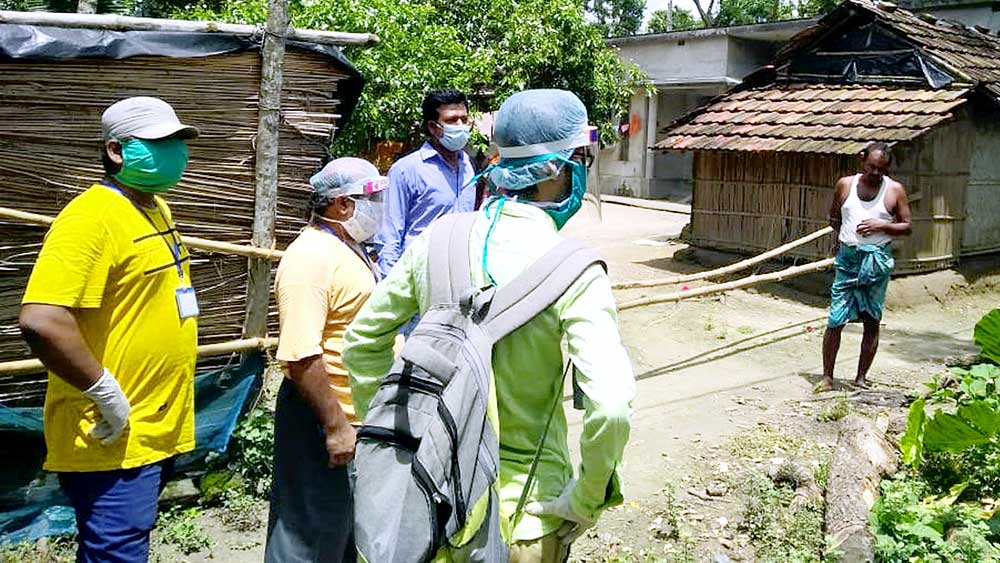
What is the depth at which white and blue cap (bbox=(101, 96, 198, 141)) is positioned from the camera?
2.94 m

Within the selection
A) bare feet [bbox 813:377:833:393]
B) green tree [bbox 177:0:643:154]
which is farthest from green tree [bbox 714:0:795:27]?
bare feet [bbox 813:377:833:393]

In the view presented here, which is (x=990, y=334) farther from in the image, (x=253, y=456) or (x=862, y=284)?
(x=253, y=456)

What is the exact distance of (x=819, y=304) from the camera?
10.6 metres

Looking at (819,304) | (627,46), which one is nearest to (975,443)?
(819,304)

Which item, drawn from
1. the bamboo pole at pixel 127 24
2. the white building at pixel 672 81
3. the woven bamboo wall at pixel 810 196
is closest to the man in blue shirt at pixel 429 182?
the bamboo pole at pixel 127 24

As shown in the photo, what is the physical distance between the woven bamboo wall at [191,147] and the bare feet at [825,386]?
4.24 m

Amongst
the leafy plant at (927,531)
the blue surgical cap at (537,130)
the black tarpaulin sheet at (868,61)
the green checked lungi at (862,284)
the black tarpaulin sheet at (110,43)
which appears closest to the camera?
the blue surgical cap at (537,130)

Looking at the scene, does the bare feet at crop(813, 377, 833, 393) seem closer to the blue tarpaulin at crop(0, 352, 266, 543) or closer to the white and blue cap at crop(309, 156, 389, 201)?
the blue tarpaulin at crop(0, 352, 266, 543)

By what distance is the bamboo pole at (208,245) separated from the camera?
428 centimetres

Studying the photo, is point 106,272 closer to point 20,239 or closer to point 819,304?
point 20,239

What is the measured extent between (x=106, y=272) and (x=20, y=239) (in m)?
2.06

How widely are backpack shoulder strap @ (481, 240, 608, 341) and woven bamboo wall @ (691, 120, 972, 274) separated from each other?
967 centimetres

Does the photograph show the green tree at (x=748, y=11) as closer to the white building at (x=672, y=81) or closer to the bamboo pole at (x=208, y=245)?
the white building at (x=672, y=81)

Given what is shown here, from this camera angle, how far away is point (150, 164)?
2951 mm
